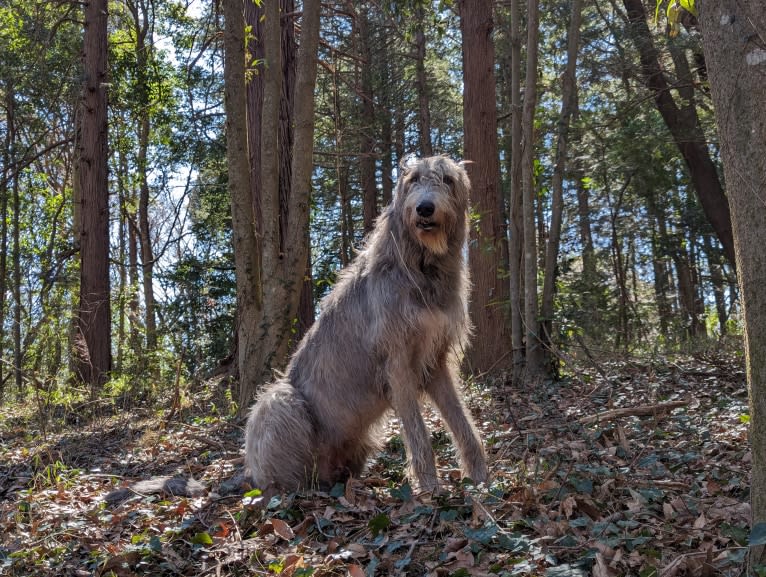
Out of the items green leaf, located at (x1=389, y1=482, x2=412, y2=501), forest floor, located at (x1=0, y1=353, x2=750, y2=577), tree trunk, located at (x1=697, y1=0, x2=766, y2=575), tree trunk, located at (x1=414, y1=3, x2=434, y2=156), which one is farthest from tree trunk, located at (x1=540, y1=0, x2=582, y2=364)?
tree trunk, located at (x1=414, y1=3, x2=434, y2=156)

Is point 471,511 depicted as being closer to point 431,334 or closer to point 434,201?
point 431,334

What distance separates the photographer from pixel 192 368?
14.0 m

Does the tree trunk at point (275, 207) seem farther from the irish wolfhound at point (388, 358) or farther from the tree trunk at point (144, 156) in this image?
the tree trunk at point (144, 156)

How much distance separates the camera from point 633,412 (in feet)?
17.7

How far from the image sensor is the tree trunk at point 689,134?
1224cm

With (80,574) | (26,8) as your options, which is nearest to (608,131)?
(26,8)

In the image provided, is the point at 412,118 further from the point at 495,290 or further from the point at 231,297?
the point at 495,290

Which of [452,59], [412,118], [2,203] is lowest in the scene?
[2,203]

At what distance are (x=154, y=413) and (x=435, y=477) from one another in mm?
5018

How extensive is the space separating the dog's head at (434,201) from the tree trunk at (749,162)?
6.80ft

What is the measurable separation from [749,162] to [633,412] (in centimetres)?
335

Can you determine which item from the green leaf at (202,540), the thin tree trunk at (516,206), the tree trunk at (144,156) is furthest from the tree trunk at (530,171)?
the tree trunk at (144,156)

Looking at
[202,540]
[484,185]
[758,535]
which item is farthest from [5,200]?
[758,535]

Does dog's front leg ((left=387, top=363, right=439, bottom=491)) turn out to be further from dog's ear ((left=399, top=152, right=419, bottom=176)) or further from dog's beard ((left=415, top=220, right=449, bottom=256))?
dog's ear ((left=399, top=152, right=419, bottom=176))
